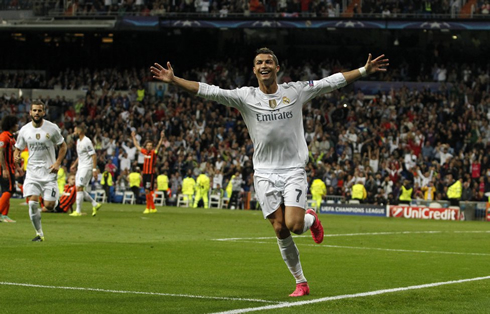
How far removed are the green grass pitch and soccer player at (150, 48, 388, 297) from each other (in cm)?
79

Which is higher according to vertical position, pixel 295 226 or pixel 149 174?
pixel 149 174

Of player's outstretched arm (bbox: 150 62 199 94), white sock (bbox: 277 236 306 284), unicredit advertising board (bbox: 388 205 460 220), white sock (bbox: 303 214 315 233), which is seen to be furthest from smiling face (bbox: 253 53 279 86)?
unicredit advertising board (bbox: 388 205 460 220)

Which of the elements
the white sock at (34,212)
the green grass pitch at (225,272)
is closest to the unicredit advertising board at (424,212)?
the green grass pitch at (225,272)

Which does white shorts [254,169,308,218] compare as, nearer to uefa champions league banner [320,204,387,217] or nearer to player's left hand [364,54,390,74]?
player's left hand [364,54,390,74]

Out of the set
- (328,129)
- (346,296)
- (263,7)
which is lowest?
(346,296)

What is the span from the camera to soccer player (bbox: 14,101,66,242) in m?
15.6

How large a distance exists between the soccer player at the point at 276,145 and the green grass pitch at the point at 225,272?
793 millimetres

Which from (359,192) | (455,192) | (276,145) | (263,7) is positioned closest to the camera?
(276,145)

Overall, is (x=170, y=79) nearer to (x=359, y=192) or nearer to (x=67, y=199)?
(x=67, y=199)

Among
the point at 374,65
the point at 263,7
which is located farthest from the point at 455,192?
the point at 374,65

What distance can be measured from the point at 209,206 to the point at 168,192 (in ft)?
6.77

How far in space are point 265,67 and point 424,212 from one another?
2492 centimetres

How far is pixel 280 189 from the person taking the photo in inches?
373

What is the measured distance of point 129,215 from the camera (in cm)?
2720
